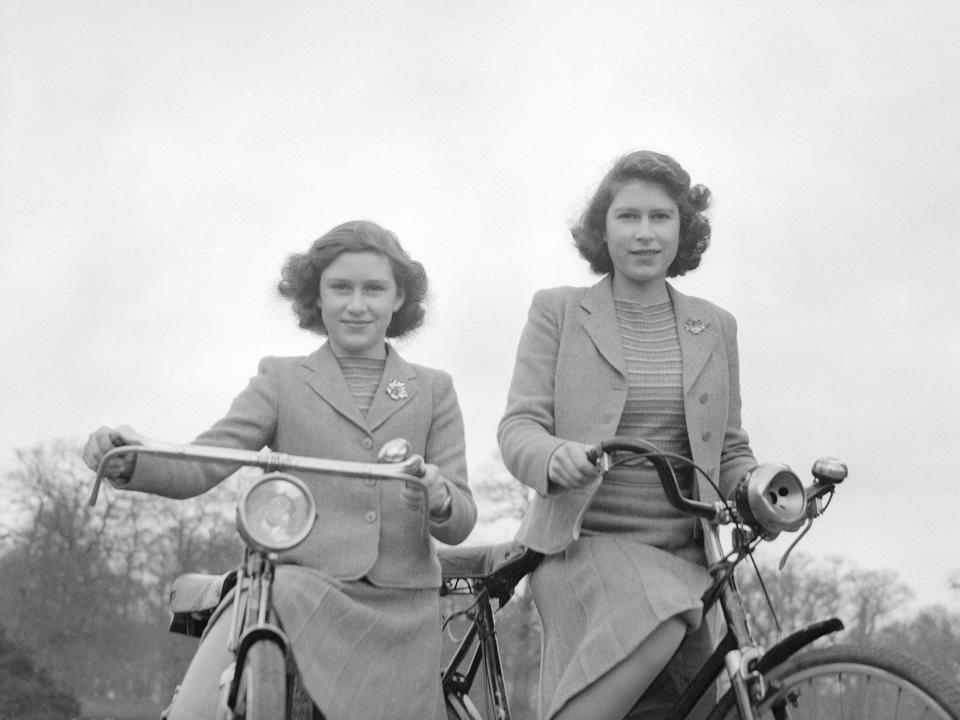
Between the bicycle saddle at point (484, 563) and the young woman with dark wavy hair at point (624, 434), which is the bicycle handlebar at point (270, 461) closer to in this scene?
the young woman with dark wavy hair at point (624, 434)

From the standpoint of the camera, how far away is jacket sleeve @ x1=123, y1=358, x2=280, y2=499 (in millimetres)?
3850

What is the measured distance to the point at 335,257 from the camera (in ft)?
14.9

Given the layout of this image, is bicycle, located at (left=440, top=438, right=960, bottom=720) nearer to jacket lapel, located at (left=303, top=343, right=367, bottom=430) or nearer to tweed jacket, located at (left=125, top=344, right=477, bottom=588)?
tweed jacket, located at (left=125, top=344, right=477, bottom=588)

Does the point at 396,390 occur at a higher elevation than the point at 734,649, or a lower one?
higher

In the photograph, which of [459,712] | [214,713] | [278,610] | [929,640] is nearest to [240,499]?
[278,610]

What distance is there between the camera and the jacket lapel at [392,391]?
436cm

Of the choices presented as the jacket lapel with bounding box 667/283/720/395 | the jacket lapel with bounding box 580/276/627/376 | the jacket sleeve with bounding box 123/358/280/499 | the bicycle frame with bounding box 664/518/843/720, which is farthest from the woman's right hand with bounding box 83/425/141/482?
the jacket lapel with bounding box 667/283/720/395

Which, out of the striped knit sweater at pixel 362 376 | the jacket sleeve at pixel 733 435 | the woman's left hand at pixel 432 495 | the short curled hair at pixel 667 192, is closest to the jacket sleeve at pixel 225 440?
the striped knit sweater at pixel 362 376

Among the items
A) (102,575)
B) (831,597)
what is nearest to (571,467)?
(831,597)

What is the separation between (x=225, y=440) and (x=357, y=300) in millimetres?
687

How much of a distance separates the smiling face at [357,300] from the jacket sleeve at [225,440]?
290 millimetres

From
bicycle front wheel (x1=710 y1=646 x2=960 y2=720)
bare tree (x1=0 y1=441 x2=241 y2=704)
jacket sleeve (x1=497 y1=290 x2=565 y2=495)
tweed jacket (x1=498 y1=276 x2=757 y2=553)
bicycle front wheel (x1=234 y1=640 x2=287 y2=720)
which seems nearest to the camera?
bicycle front wheel (x1=710 y1=646 x2=960 y2=720)

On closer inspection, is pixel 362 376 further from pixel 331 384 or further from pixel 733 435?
pixel 733 435

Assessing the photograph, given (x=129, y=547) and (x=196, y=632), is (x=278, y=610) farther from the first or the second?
(x=129, y=547)
